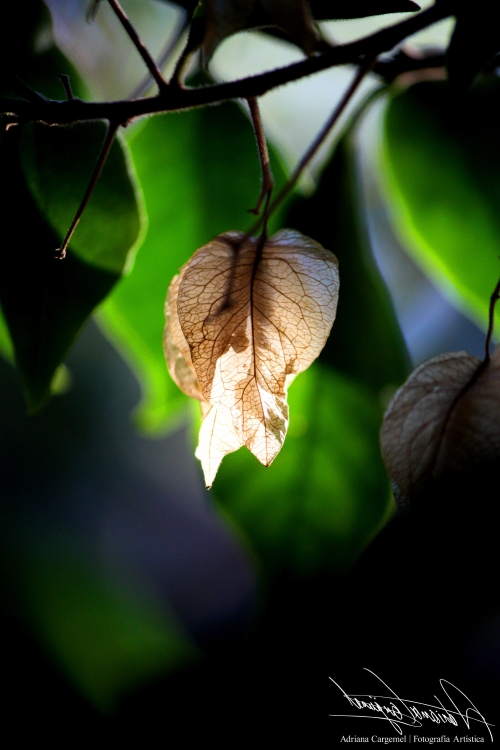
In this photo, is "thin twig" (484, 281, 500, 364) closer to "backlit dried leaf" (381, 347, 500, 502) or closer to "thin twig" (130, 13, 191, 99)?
"backlit dried leaf" (381, 347, 500, 502)

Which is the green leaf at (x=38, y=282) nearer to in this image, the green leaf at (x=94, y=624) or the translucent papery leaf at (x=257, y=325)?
the translucent papery leaf at (x=257, y=325)

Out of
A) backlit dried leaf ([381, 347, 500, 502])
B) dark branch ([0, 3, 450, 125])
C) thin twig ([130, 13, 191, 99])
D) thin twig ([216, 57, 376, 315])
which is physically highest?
thin twig ([130, 13, 191, 99])

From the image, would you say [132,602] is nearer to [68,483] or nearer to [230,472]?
[68,483]

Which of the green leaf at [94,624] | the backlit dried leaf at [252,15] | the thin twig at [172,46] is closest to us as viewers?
the backlit dried leaf at [252,15]

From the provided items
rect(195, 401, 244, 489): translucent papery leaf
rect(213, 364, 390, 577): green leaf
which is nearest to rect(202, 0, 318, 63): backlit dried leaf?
rect(195, 401, 244, 489): translucent papery leaf

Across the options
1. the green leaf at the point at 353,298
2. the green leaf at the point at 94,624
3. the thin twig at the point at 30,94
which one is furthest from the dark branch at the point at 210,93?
the green leaf at the point at 94,624

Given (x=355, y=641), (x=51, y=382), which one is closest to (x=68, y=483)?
(x=355, y=641)
